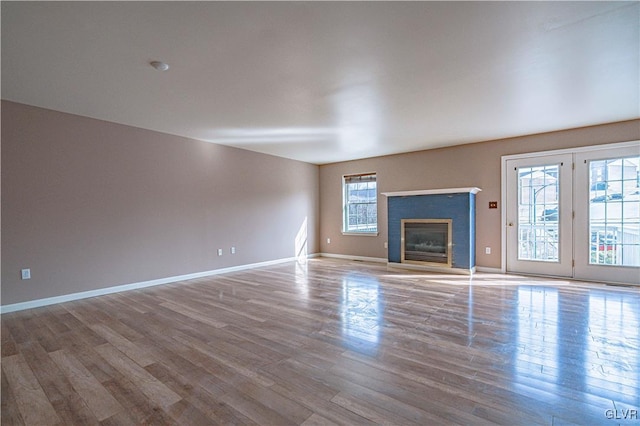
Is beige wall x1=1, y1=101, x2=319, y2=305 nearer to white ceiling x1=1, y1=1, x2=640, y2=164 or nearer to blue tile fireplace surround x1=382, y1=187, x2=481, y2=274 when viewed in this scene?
white ceiling x1=1, y1=1, x2=640, y2=164

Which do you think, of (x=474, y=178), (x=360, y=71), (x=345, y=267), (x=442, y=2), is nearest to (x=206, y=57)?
(x=360, y=71)

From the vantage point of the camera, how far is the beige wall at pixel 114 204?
3627 millimetres

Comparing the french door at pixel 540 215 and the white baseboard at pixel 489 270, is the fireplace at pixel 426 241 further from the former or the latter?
the french door at pixel 540 215

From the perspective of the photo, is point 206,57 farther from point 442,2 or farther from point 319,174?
point 319,174

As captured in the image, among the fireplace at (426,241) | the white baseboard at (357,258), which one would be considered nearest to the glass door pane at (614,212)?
the fireplace at (426,241)

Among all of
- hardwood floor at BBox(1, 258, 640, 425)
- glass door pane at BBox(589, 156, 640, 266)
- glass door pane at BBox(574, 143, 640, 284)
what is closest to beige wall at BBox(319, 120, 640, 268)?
glass door pane at BBox(574, 143, 640, 284)

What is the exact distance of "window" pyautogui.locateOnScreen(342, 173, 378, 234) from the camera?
719 centimetres

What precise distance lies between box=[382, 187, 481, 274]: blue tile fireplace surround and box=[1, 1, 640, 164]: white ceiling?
5.19ft

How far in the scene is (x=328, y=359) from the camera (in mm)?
2287

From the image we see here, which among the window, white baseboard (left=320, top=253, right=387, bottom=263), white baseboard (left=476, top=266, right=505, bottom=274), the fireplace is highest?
the window

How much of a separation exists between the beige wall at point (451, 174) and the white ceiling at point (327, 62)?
375mm

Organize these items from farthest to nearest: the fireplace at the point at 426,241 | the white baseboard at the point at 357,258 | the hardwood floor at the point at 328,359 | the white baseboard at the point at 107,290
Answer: the white baseboard at the point at 357,258 → the fireplace at the point at 426,241 → the white baseboard at the point at 107,290 → the hardwood floor at the point at 328,359

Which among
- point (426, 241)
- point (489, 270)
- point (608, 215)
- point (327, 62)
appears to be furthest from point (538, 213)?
point (327, 62)

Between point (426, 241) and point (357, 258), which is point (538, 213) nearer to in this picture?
point (426, 241)
